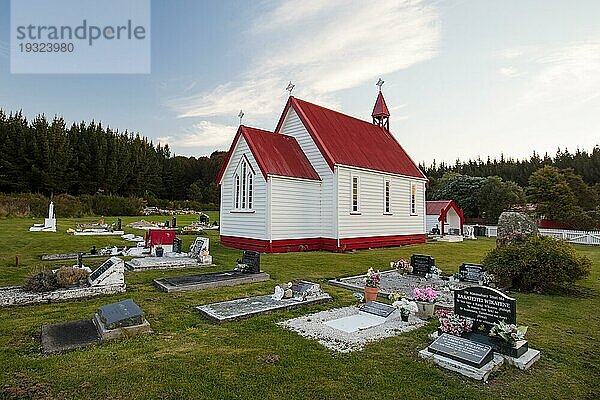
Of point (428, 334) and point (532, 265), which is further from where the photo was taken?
point (532, 265)

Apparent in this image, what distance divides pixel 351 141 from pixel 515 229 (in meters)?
12.4


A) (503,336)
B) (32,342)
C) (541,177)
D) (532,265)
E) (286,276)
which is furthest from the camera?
(541,177)

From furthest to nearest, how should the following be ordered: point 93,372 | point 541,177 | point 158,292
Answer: point 541,177
point 158,292
point 93,372

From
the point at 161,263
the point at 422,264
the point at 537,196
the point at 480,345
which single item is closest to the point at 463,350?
the point at 480,345

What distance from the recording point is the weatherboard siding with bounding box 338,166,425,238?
21.1 m

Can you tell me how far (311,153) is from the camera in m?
21.8

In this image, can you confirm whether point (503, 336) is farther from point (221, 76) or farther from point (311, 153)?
point (221, 76)

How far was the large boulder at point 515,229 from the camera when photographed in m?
13.2

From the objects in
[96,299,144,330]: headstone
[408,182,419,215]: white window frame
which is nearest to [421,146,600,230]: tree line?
[408,182,419,215]: white window frame

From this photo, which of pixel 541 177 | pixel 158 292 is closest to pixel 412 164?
pixel 158 292

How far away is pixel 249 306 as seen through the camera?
349 inches

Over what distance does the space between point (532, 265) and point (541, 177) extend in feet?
132

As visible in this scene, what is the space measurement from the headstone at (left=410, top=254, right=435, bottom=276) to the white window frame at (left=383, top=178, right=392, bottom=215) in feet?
33.2

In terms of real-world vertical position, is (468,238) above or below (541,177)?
below
